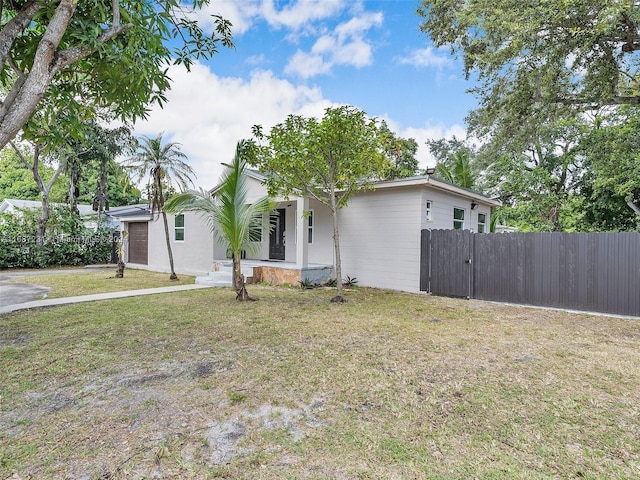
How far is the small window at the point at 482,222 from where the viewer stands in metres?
13.4

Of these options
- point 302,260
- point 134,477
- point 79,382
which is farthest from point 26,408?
point 302,260

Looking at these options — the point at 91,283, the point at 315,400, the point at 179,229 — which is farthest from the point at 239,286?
the point at 179,229

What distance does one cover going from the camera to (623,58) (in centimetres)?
1003

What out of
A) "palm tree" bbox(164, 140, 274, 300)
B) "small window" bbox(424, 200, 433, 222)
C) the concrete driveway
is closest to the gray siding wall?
"palm tree" bbox(164, 140, 274, 300)

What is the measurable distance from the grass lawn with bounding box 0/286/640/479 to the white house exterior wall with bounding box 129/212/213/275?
7.12 m

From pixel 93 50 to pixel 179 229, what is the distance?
Result: 1108 centimetres

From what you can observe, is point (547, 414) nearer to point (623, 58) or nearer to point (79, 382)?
point (79, 382)

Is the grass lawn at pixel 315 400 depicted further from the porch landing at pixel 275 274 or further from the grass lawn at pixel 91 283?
the porch landing at pixel 275 274

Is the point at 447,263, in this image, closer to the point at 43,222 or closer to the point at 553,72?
the point at 553,72

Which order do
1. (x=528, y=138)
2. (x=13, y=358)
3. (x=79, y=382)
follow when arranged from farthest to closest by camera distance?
(x=528, y=138)
(x=13, y=358)
(x=79, y=382)

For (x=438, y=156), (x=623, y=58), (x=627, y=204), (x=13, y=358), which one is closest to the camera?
(x=13, y=358)

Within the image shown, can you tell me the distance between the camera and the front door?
43.5 feet

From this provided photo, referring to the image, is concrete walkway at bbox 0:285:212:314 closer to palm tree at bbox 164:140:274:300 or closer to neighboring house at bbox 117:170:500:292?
neighboring house at bbox 117:170:500:292

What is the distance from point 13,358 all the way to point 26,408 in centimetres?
169
